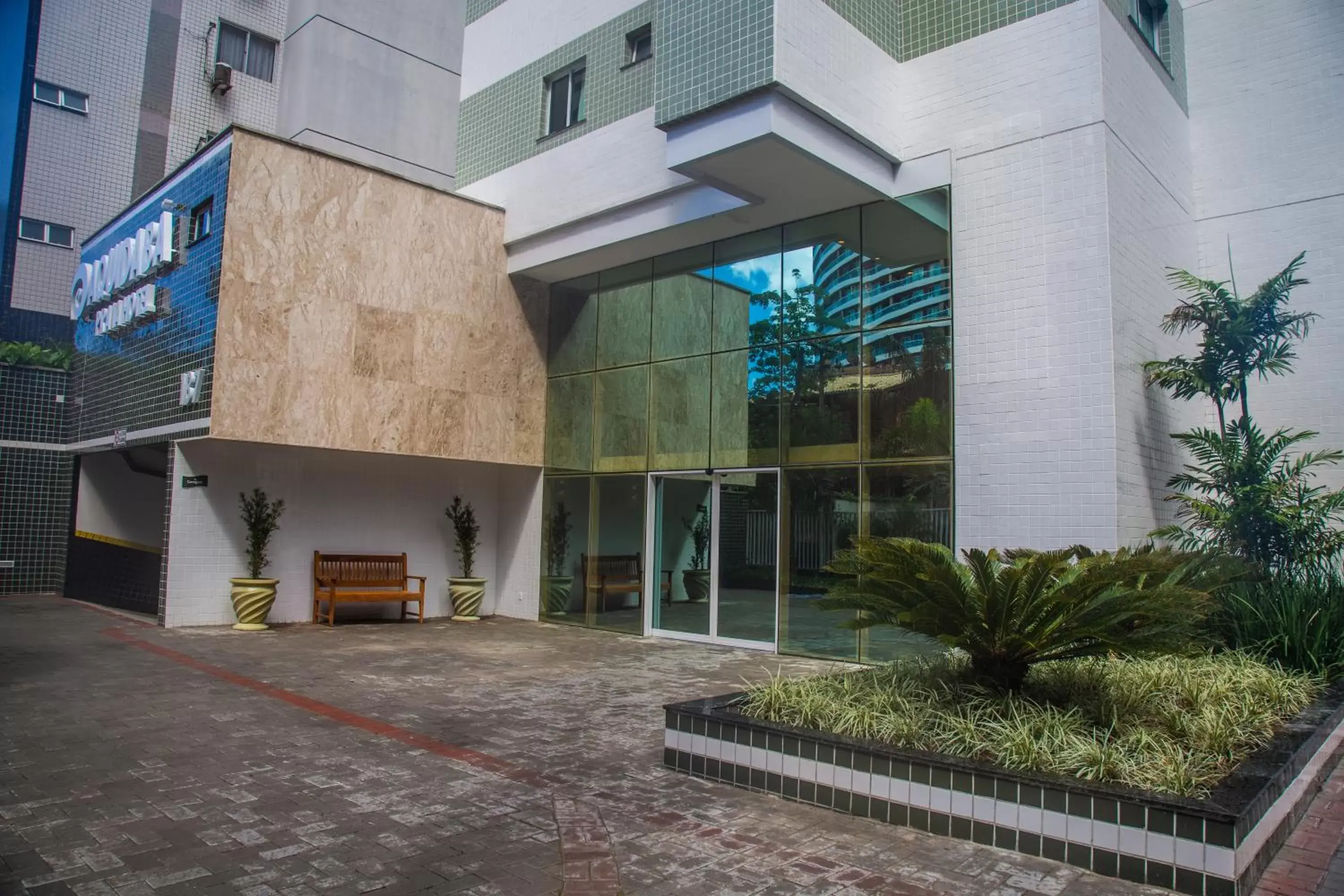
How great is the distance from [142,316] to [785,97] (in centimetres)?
939

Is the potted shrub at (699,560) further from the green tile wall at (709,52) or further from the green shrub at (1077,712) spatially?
the green shrub at (1077,712)

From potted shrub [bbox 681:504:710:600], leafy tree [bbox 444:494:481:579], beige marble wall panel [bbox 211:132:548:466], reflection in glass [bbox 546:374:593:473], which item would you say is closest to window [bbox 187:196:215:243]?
beige marble wall panel [bbox 211:132:548:466]

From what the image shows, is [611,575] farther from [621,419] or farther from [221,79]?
[221,79]

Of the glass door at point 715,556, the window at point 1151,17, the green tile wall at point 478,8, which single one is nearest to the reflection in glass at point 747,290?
Answer: the glass door at point 715,556

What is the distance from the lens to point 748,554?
1065 cm

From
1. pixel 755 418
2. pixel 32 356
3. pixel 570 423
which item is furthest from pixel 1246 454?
pixel 32 356

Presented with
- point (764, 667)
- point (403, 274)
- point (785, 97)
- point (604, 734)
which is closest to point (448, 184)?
point (403, 274)

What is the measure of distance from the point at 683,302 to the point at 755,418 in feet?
6.87

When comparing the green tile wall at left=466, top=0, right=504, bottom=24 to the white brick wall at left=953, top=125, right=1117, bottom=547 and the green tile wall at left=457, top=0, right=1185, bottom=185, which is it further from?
the white brick wall at left=953, top=125, right=1117, bottom=547

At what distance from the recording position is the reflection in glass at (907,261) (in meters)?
9.25

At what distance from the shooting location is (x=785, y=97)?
8.36m

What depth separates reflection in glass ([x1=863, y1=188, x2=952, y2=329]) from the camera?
9250 millimetres

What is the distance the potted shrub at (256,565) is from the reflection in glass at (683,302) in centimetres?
563

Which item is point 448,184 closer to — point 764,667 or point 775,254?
point 775,254
